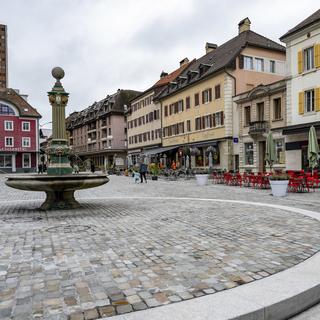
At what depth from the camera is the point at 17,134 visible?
55406 mm

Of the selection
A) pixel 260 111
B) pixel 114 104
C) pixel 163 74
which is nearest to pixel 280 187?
pixel 260 111

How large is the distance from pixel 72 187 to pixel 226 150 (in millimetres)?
24255

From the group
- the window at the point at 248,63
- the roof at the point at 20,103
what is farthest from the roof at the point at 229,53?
the roof at the point at 20,103

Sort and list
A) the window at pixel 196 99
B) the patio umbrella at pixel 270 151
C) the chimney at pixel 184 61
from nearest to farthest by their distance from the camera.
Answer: the patio umbrella at pixel 270 151
the window at pixel 196 99
the chimney at pixel 184 61

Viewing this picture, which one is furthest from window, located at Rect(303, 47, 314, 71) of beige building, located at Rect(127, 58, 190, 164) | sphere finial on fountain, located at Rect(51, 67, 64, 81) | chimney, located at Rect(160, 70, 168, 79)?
chimney, located at Rect(160, 70, 168, 79)

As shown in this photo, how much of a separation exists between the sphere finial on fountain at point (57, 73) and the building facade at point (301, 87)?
16.2 meters

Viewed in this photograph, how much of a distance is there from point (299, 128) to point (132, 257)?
69.8 feet

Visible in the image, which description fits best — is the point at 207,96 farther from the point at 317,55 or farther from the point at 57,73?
the point at 57,73

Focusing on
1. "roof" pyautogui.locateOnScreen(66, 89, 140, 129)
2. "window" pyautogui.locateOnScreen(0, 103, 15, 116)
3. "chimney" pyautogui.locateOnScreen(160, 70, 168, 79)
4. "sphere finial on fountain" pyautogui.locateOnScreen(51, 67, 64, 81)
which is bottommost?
"sphere finial on fountain" pyautogui.locateOnScreen(51, 67, 64, 81)

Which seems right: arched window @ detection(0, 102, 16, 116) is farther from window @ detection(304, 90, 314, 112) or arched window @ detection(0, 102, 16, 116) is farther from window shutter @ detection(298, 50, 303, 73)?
window @ detection(304, 90, 314, 112)

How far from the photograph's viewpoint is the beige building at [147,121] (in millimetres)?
48375

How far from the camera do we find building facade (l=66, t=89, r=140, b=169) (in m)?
68.2

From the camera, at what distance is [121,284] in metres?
3.82

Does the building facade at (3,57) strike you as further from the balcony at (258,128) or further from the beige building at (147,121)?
the balcony at (258,128)
